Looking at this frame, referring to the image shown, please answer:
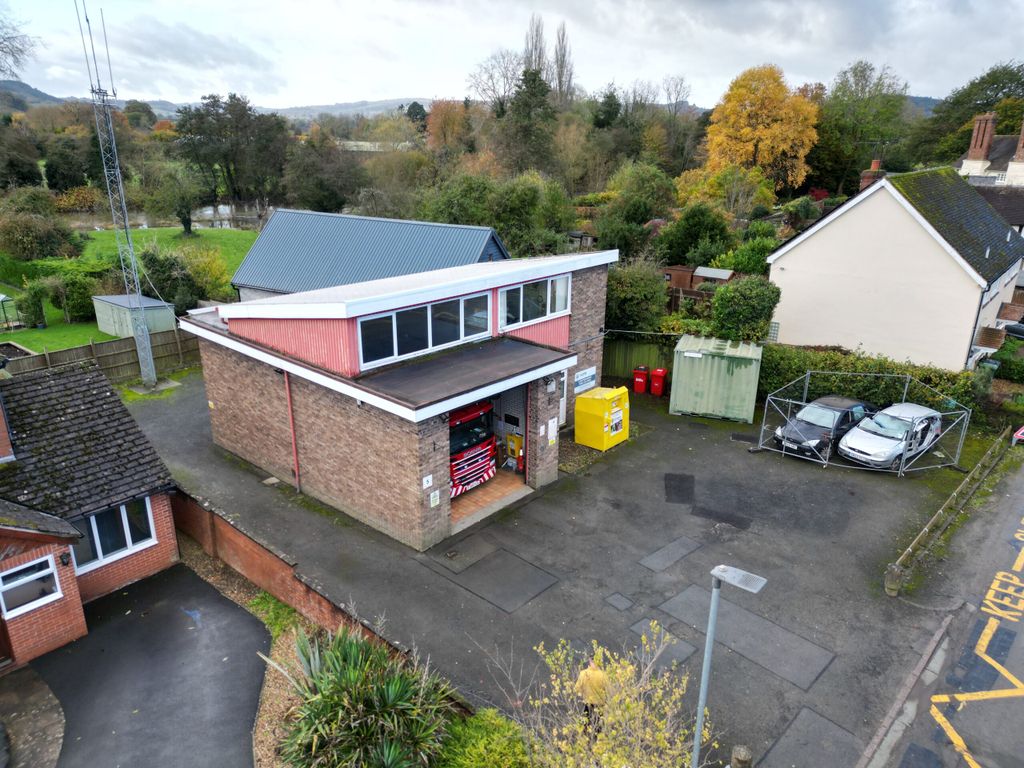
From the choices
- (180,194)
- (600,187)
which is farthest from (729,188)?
(180,194)

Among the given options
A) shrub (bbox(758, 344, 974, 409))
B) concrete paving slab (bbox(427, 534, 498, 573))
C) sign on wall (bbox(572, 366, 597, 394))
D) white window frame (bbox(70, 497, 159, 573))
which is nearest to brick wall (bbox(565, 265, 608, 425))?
sign on wall (bbox(572, 366, 597, 394))

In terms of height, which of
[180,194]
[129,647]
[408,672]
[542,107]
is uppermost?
[542,107]

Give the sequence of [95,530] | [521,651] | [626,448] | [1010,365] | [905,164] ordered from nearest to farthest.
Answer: [521,651], [95,530], [626,448], [1010,365], [905,164]

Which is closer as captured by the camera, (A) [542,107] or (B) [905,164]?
(A) [542,107]

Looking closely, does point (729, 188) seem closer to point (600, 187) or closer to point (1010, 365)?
point (600, 187)

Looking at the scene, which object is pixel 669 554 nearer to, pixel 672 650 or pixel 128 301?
pixel 672 650

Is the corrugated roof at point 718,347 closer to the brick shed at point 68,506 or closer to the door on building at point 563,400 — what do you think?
the door on building at point 563,400

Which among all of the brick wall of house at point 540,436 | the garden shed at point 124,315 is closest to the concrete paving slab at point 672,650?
the brick wall of house at point 540,436

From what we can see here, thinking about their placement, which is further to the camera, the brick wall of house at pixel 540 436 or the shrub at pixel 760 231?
the shrub at pixel 760 231
